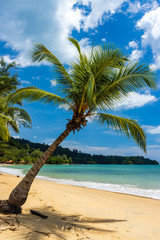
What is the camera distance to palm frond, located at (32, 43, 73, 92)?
505cm

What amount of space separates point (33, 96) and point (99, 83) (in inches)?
80.2

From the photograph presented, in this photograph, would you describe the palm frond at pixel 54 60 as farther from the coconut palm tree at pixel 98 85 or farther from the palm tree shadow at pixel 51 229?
the palm tree shadow at pixel 51 229

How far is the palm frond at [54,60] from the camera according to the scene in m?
5.05

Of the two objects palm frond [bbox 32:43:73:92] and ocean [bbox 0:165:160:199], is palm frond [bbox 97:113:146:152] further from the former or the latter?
ocean [bbox 0:165:160:199]

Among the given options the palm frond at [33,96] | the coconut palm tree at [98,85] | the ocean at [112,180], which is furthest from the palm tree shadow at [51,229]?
the ocean at [112,180]

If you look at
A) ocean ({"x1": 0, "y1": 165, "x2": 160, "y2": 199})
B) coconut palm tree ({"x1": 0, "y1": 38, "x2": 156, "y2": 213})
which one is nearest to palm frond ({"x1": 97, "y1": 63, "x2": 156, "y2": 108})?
coconut palm tree ({"x1": 0, "y1": 38, "x2": 156, "y2": 213})

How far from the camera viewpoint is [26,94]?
4770mm

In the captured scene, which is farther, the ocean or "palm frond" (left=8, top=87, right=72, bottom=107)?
the ocean

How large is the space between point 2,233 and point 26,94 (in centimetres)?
332

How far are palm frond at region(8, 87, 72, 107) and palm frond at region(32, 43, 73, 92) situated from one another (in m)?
0.67

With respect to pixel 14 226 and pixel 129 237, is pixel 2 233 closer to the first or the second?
pixel 14 226

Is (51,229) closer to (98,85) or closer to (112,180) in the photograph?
(98,85)

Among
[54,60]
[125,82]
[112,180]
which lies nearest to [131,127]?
[125,82]

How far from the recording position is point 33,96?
4.94 metres
